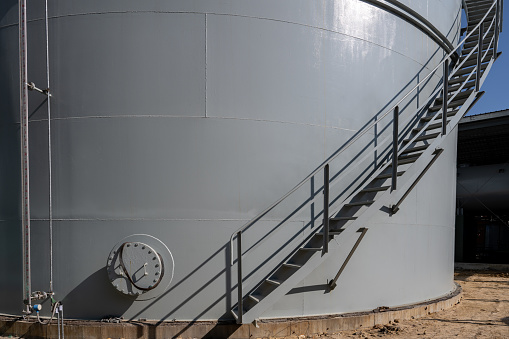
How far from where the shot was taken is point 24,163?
19.1 feet

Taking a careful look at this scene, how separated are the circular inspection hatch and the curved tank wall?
139 millimetres

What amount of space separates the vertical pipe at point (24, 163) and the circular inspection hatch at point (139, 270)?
3.59 ft

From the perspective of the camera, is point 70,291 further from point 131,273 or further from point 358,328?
point 358,328

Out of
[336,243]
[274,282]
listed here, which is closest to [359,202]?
[336,243]

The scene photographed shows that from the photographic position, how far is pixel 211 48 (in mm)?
6043

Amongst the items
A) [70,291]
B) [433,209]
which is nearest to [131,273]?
[70,291]

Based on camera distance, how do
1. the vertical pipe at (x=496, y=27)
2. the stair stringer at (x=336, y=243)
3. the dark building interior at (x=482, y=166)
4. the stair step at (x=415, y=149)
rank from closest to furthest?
the stair stringer at (x=336, y=243) → the stair step at (x=415, y=149) → the vertical pipe at (x=496, y=27) → the dark building interior at (x=482, y=166)

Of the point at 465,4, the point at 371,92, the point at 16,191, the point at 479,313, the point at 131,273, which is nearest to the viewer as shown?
the point at 131,273

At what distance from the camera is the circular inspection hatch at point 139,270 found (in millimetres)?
5734

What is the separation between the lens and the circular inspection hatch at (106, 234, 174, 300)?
226 inches

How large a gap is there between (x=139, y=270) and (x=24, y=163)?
2.15 metres

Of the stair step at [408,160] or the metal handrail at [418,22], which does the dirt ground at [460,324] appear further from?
the metal handrail at [418,22]

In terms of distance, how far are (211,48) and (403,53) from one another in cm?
346

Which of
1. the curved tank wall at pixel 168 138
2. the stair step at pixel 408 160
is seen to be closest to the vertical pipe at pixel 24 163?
the curved tank wall at pixel 168 138
